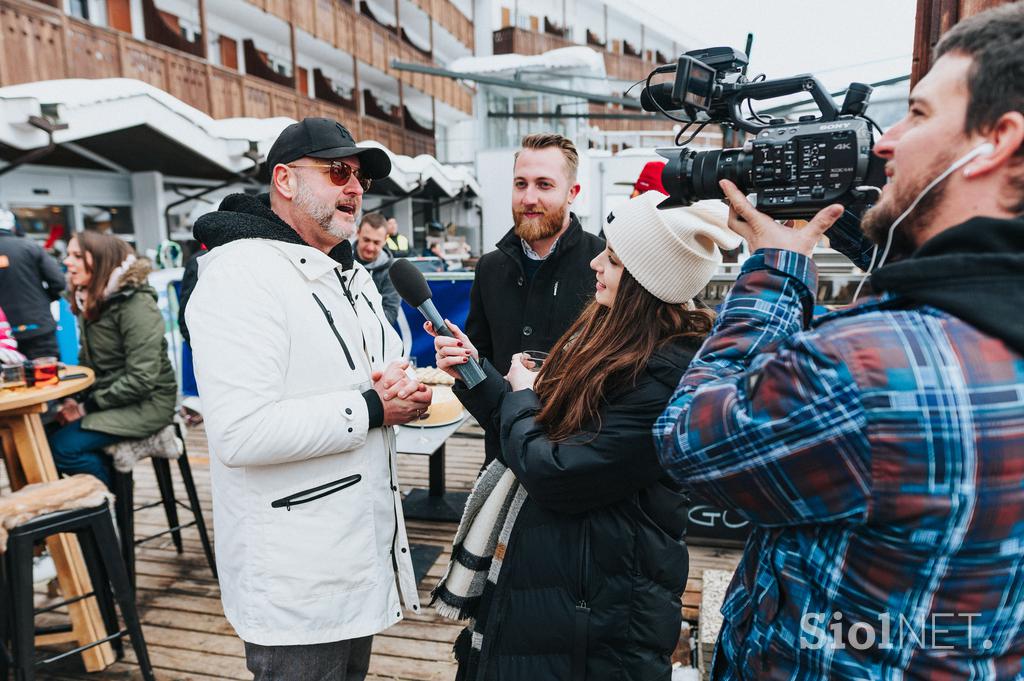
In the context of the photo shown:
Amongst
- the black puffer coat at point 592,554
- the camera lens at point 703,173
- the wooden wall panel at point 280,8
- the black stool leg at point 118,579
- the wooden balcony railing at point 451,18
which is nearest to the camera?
the camera lens at point 703,173

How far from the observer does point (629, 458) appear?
1.43m

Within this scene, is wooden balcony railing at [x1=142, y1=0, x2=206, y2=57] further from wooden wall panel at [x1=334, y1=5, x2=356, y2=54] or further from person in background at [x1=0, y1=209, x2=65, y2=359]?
person in background at [x1=0, y1=209, x2=65, y2=359]

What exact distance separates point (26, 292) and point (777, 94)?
18.8 ft

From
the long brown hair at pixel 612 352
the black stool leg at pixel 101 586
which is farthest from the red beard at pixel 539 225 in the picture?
the black stool leg at pixel 101 586

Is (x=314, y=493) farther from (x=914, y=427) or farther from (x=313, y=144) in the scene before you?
(x=914, y=427)

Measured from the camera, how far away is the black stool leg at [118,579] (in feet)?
8.74

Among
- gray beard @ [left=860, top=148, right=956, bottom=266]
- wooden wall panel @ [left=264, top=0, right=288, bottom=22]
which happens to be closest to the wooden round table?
gray beard @ [left=860, top=148, right=956, bottom=266]

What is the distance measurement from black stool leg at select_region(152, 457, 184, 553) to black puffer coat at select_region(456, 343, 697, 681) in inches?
115

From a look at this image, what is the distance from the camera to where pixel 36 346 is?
16.5ft

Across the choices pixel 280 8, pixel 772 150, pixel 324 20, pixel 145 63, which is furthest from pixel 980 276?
pixel 324 20

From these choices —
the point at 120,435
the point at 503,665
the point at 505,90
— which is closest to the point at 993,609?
the point at 503,665

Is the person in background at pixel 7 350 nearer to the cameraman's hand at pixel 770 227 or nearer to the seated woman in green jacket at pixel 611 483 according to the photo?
the seated woman in green jacket at pixel 611 483

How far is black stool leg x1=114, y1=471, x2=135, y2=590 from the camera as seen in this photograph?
3.41 metres

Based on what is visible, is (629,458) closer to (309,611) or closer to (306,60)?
(309,611)
